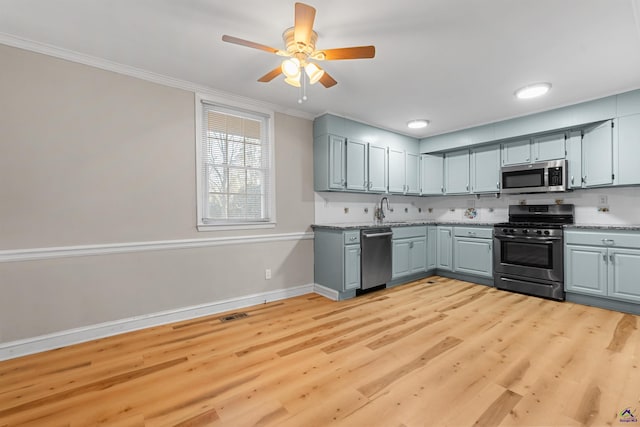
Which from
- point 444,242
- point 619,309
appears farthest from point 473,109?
point 619,309

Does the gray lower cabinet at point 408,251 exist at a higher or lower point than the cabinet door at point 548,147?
lower

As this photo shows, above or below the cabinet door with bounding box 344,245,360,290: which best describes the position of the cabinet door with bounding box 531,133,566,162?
above

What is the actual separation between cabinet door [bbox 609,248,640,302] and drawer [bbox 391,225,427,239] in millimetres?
2176

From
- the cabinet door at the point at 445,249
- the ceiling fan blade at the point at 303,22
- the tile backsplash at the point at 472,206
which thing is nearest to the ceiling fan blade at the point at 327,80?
the ceiling fan blade at the point at 303,22

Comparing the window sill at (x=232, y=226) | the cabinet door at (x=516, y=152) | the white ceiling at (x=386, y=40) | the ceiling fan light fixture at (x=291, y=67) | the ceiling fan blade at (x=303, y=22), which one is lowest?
the window sill at (x=232, y=226)

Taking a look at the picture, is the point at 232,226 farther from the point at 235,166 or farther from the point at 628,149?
the point at 628,149

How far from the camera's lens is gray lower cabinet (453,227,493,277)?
430 centimetres

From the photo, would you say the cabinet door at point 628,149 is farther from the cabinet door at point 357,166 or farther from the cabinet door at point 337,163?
the cabinet door at point 337,163

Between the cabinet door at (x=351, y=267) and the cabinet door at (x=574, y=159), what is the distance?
291 cm

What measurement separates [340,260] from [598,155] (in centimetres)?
339

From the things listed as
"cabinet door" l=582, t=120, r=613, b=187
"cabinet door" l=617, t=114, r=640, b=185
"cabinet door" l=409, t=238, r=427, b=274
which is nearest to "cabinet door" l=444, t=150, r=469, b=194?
"cabinet door" l=409, t=238, r=427, b=274

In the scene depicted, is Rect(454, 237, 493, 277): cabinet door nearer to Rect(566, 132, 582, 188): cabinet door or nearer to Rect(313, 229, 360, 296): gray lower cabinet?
Rect(566, 132, 582, 188): cabinet door

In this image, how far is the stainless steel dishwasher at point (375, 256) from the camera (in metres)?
3.85

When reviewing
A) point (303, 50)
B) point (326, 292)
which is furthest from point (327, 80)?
point (326, 292)
